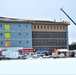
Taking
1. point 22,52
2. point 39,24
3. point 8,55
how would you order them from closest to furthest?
point 8,55 → point 22,52 → point 39,24

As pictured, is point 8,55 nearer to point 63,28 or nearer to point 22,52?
point 22,52

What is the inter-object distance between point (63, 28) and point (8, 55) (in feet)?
59.9

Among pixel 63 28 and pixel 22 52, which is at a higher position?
pixel 63 28

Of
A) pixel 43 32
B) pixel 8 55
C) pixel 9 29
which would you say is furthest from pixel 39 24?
pixel 8 55

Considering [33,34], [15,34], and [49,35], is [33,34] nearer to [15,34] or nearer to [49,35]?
[49,35]

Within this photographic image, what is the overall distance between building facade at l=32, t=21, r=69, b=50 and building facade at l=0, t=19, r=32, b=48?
5.65 ft

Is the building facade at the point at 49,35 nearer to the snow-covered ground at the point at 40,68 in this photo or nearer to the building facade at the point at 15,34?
the building facade at the point at 15,34

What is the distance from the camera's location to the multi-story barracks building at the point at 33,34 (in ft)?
217

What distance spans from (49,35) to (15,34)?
8069 millimetres

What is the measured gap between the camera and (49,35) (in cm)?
6950

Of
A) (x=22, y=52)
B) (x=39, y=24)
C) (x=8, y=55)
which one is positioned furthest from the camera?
(x=39, y=24)

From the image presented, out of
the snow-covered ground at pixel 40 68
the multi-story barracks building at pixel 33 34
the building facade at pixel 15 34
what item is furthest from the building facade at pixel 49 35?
the snow-covered ground at pixel 40 68

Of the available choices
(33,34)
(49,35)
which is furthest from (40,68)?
(49,35)

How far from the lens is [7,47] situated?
6631 cm
